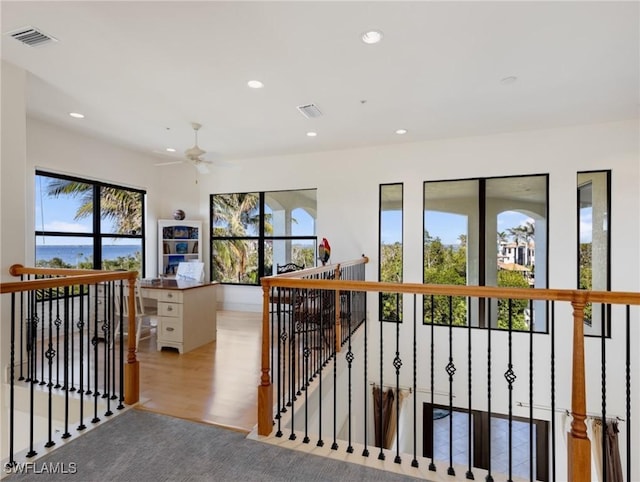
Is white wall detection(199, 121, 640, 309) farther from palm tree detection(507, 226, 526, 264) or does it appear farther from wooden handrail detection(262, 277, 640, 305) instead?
wooden handrail detection(262, 277, 640, 305)

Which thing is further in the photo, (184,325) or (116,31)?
(184,325)

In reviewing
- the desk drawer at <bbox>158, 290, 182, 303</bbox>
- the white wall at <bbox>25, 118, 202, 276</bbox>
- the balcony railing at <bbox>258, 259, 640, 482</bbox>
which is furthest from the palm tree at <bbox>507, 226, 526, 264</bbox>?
the white wall at <bbox>25, 118, 202, 276</bbox>

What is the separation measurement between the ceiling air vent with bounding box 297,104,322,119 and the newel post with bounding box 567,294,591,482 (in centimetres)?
333

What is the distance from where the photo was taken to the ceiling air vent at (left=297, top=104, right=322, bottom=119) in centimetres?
414

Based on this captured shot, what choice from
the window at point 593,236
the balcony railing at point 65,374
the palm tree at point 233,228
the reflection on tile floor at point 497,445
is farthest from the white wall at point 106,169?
the window at point 593,236

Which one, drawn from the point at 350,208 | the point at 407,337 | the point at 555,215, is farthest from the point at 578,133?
the point at 407,337

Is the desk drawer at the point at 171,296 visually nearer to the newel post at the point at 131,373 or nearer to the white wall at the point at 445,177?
the newel post at the point at 131,373

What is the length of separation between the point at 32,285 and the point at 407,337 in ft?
15.9

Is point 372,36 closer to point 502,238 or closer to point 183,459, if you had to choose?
point 183,459

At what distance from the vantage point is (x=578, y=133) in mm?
4820

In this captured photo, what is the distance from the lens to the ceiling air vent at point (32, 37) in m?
2.76

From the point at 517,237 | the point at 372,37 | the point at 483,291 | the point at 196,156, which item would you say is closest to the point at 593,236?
the point at 517,237

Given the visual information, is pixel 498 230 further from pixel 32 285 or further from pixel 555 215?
pixel 32 285

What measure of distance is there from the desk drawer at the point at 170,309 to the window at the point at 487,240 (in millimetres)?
3656
